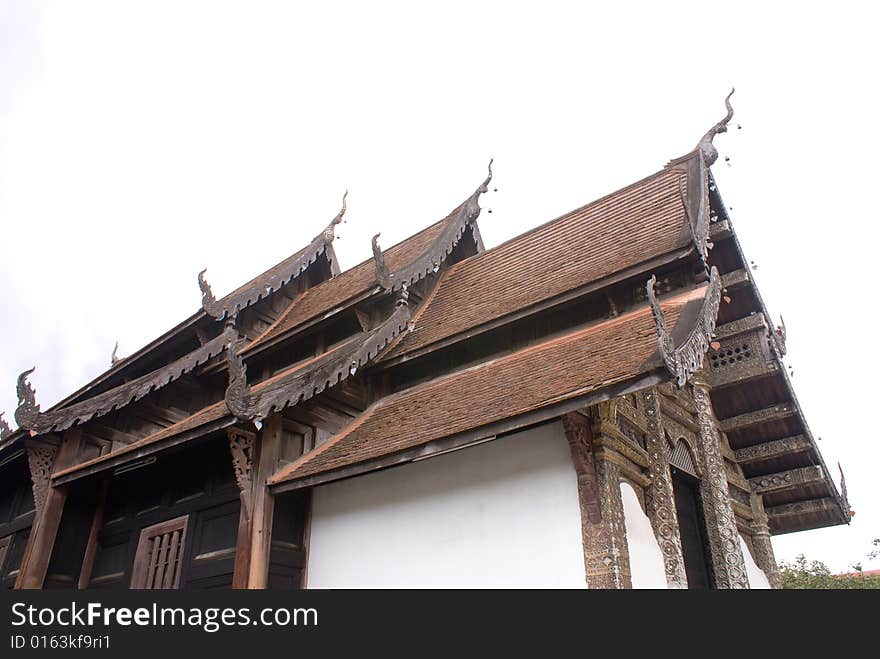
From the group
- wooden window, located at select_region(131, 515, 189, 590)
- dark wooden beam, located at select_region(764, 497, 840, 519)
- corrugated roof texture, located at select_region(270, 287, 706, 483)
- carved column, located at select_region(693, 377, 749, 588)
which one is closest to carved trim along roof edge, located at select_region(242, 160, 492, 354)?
corrugated roof texture, located at select_region(270, 287, 706, 483)

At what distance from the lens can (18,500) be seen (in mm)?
10750

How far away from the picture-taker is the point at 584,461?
6.09 metres

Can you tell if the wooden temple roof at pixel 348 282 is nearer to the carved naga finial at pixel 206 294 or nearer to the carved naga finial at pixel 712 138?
the carved naga finial at pixel 206 294

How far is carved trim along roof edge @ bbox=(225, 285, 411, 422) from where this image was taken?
6.73 meters

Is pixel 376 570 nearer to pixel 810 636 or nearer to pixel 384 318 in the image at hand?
pixel 384 318

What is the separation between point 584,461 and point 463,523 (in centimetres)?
126

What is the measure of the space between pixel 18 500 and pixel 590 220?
924 centimetres

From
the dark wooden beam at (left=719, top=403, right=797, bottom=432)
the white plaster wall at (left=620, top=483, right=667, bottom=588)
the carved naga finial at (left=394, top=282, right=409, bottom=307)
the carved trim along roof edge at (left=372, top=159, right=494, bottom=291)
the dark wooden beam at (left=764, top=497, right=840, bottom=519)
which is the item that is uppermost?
the carved trim along roof edge at (left=372, top=159, right=494, bottom=291)

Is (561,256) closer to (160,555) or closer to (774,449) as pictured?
(774,449)

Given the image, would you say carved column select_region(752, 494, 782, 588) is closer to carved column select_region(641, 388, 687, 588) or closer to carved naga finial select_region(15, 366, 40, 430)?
carved column select_region(641, 388, 687, 588)

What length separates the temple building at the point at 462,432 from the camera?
6.20m

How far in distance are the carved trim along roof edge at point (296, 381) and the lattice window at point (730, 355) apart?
4.61m

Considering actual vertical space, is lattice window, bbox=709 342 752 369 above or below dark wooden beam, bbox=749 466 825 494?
above

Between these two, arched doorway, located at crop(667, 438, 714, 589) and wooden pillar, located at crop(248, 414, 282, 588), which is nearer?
wooden pillar, located at crop(248, 414, 282, 588)
